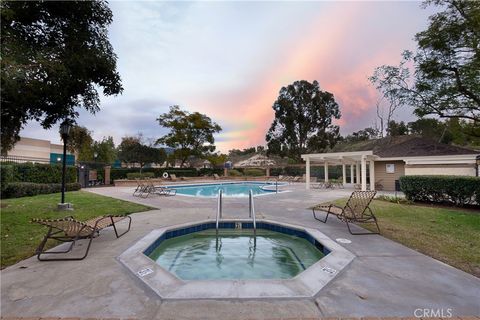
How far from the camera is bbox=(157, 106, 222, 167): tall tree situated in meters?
30.7

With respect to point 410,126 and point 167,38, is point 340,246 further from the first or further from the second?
point 410,126

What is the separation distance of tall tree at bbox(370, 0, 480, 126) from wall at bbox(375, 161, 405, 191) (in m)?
7.19

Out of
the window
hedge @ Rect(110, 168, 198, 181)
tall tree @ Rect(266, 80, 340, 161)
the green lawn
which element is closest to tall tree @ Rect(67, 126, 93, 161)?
hedge @ Rect(110, 168, 198, 181)

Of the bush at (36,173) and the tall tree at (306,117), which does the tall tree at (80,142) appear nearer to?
the bush at (36,173)

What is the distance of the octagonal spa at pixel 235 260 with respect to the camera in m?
2.90

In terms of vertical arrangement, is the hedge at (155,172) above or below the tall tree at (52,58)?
below

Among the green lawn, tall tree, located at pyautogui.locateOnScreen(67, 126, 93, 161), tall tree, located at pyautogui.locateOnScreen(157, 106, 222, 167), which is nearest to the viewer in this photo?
the green lawn

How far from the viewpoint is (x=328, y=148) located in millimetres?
39188

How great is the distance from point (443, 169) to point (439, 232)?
41.3 feet

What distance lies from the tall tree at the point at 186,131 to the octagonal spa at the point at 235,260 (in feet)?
84.1

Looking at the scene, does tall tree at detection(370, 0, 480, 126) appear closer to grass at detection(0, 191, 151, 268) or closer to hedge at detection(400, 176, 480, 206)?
hedge at detection(400, 176, 480, 206)

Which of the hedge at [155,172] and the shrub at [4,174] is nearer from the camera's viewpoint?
the shrub at [4,174]

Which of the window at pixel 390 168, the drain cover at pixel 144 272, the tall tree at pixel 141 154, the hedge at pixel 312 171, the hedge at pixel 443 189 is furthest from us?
the hedge at pixel 312 171

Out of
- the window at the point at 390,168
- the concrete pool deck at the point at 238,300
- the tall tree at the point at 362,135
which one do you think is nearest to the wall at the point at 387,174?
the window at the point at 390,168
